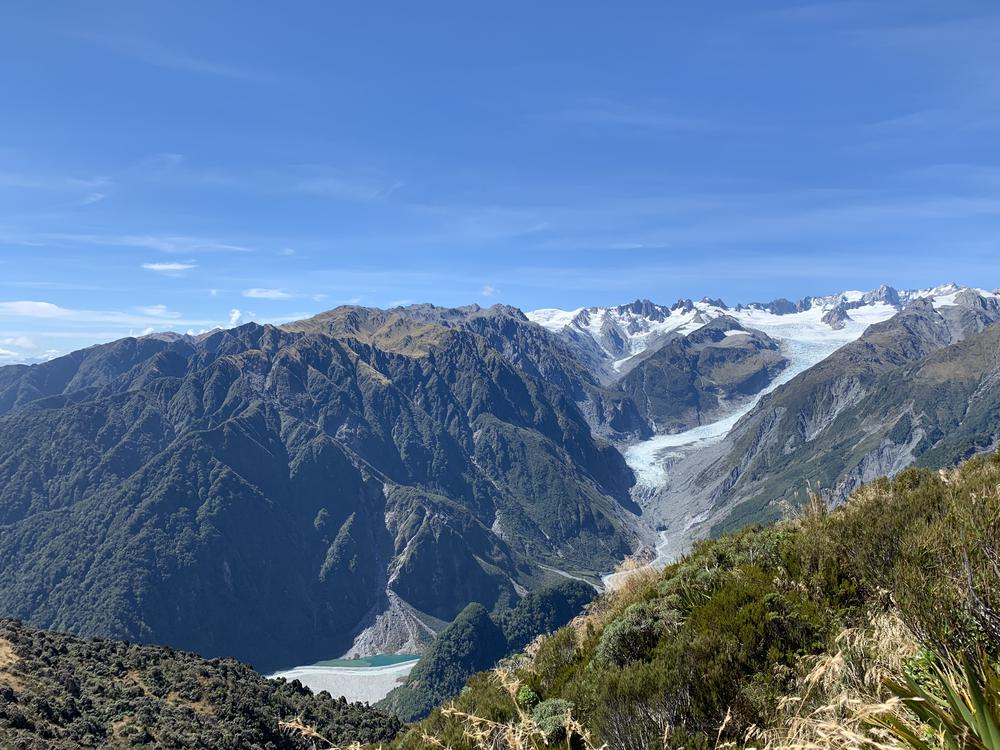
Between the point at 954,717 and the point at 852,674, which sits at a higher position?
the point at 954,717

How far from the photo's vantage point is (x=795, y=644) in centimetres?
1280

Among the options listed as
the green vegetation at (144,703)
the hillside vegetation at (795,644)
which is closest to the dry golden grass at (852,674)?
the hillside vegetation at (795,644)

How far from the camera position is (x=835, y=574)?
14078 mm

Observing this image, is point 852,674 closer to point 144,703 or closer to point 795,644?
point 795,644

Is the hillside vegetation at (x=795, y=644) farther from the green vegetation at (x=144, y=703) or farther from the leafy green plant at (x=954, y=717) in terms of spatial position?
the green vegetation at (x=144, y=703)

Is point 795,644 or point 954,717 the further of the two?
point 795,644

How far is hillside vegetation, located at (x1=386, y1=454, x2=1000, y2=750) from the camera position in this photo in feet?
26.2

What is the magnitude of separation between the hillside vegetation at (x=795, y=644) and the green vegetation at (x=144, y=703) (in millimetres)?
30396

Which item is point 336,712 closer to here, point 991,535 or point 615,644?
point 615,644

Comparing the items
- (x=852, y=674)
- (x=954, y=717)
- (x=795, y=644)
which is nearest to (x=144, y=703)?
(x=795, y=644)

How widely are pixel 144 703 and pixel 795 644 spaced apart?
157 feet

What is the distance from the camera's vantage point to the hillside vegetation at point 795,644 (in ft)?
26.2

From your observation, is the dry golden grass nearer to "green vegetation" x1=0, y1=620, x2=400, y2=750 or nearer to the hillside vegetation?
the hillside vegetation

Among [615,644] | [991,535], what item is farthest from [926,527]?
[615,644]
